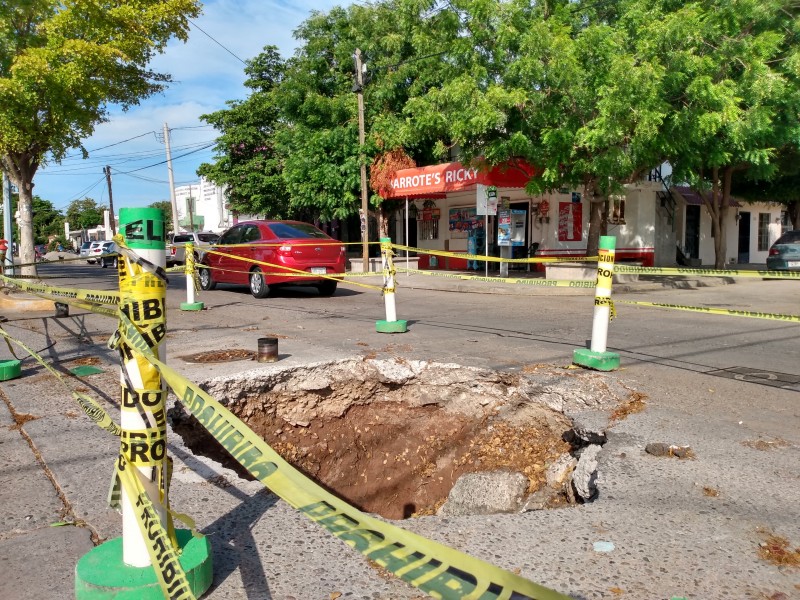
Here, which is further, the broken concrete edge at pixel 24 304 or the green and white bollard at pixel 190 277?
the broken concrete edge at pixel 24 304

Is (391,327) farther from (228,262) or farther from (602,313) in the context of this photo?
(228,262)

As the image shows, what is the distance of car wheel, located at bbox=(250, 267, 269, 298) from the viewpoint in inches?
507

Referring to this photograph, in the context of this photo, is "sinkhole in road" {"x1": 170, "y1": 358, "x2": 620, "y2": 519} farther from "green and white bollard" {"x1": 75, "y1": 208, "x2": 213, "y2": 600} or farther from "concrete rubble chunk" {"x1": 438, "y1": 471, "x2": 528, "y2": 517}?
"green and white bollard" {"x1": 75, "y1": 208, "x2": 213, "y2": 600}

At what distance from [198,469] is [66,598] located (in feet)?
3.88

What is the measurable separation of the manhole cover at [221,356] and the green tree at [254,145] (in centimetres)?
1954

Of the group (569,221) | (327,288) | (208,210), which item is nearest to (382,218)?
(569,221)

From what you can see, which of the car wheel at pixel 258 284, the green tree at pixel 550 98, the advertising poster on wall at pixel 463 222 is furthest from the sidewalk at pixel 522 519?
the advertising poster on wall at pixel 463 222

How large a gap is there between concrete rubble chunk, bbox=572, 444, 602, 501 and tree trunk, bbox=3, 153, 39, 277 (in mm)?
12113

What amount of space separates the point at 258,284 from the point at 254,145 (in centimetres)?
1491

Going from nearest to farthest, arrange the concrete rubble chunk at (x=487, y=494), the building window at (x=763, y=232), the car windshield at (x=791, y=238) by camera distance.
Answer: the concrete rubble chunk at (x=487, y=494), the car windshield at (x=791, y=238), the building window at (x=763, y=232)

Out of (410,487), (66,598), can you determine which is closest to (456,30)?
(410,487)

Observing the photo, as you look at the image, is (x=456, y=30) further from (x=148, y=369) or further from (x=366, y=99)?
(x=148, y=369)

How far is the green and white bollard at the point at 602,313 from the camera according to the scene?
569cm

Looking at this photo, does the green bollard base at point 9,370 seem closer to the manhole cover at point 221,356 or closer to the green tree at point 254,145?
the manhole cover at point 221,356
